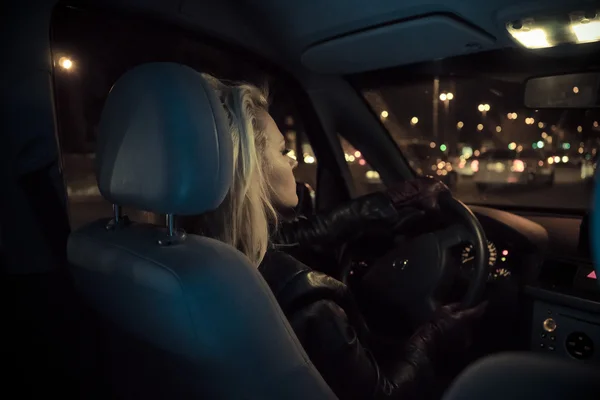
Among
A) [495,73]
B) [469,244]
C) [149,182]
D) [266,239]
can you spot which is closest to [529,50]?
[495,73]

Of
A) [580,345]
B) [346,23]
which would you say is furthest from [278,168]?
[580,345]

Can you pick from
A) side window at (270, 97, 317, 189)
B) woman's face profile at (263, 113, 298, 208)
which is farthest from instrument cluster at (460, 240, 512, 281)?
side window at (270, 97, 317, 189)

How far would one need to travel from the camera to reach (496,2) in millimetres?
2395

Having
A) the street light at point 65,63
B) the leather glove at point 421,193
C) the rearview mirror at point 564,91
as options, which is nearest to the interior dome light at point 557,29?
the rearview mirror at point 564,91

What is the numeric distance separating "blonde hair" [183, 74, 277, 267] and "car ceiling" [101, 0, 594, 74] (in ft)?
2.94

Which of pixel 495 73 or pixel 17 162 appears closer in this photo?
pixel 17 162

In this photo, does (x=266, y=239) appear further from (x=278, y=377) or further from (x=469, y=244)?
(x=469, y=244)

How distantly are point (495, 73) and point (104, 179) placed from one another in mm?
2466

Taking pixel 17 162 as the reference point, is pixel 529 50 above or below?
above

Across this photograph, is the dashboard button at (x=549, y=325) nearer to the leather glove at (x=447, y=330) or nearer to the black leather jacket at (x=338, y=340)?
the leather glove at (x=447, y=330)

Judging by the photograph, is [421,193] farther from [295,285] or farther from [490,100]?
[490,100]

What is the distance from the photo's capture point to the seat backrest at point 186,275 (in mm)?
1404

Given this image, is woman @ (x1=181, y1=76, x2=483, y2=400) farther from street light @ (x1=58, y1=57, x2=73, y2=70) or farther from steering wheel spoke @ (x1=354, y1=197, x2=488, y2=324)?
street light @ (x1=58, y1=57, x2=73, y2=70)

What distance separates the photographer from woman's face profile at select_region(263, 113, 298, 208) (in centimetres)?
222
